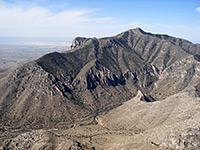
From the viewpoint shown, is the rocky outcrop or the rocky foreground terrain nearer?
the rocky foreground terrain

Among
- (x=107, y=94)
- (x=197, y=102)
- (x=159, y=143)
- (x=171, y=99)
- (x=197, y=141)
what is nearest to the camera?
(x=197, y=141)

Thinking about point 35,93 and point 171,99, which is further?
point 35,93

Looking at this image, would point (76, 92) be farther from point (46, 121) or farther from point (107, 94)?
point (46, 121)

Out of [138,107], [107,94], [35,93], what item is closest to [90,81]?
[107,94]

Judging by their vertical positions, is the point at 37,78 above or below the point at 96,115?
above

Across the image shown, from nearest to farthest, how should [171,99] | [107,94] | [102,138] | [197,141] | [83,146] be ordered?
[197,141]
[83,146]
[102,138]
[171,99]
[107,94]

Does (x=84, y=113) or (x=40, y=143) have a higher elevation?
(x=40, y=143)

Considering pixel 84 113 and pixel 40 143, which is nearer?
pixel 40 143

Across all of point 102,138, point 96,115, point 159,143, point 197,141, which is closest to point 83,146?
point 102,138

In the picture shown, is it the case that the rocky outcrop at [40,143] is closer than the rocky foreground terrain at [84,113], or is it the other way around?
the rocky foreground terrain at [84,113]

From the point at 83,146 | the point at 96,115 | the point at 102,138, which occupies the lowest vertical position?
the point at 96,115

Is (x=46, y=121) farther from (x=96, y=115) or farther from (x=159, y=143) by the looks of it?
(x=159, y=143)
